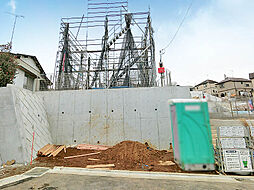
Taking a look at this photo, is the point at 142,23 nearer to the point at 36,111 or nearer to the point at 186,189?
the point at 36,111

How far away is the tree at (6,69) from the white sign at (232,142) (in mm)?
15609

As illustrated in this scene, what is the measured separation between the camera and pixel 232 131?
24.7ft

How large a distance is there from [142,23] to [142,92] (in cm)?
1223

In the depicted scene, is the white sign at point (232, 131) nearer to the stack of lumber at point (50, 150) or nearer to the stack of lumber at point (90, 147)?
the stack of lumber at point (90, 147)

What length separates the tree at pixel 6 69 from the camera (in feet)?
36.0

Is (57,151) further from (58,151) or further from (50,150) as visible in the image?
(50,150)

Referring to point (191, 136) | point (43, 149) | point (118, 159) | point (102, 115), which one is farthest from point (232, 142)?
point (43, 149)

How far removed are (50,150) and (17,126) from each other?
3.00 meters

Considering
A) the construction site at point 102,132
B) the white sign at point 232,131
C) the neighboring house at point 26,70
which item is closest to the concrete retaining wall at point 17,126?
the construction site at point 102,132

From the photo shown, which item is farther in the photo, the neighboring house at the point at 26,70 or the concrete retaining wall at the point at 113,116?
the neighboring house at the point at 26,70

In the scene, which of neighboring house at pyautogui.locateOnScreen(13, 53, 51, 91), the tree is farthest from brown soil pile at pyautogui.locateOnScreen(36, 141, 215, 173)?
neighboring house at pyautogui.locateOnScreen(13, 53, 51, 91)

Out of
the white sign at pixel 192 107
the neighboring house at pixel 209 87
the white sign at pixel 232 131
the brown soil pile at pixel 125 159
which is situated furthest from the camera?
the neighboring house at pixel 209 87

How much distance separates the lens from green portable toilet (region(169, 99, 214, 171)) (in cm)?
73

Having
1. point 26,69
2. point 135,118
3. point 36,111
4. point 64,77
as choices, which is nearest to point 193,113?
point 135,118
